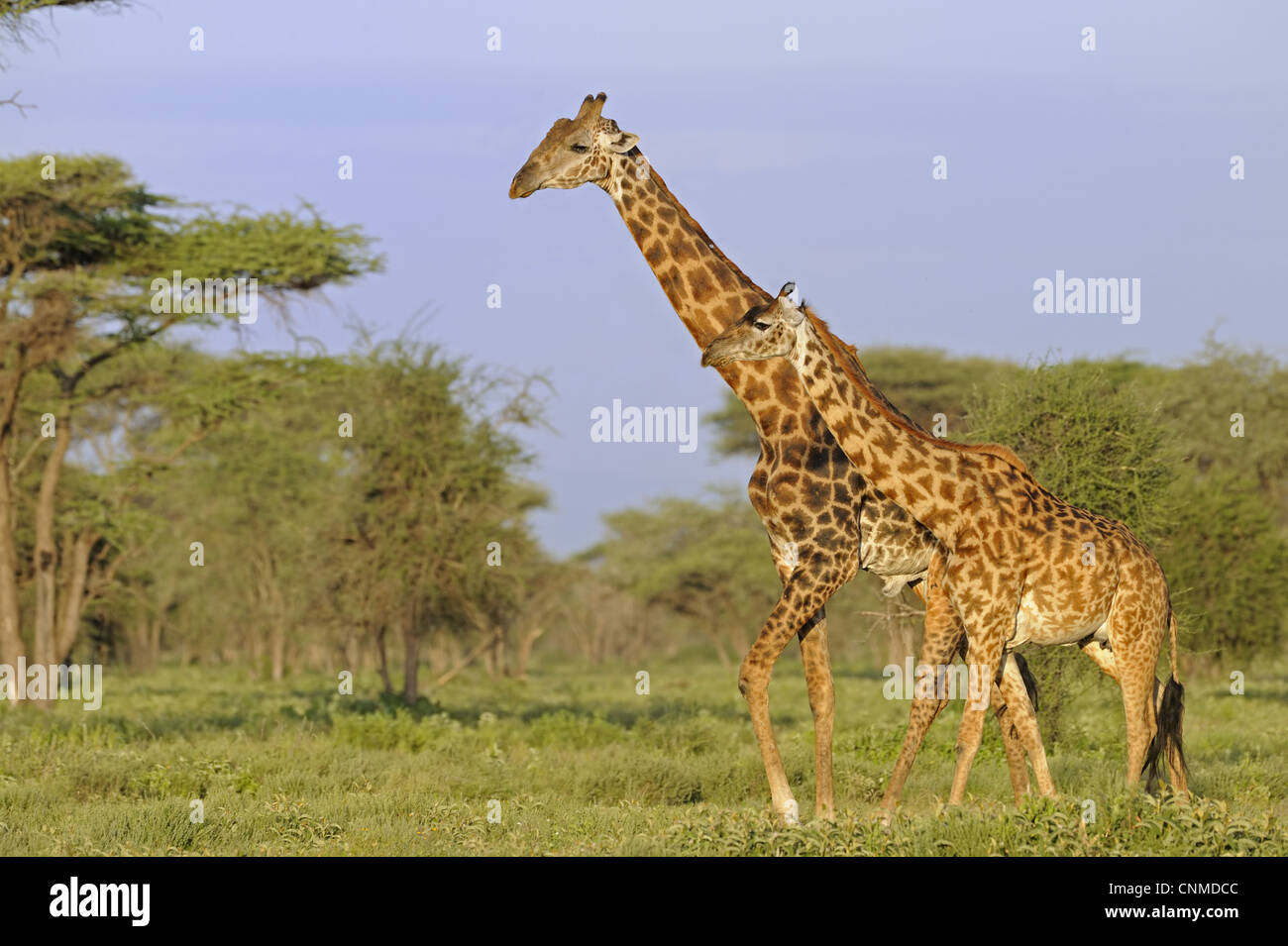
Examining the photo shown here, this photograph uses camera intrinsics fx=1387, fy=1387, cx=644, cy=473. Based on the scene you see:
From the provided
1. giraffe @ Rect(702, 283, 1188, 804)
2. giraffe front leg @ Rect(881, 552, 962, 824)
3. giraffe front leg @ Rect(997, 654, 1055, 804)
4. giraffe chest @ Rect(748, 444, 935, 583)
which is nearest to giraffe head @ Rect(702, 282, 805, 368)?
giraffe @ Rect(702, 283, 1188, 804)

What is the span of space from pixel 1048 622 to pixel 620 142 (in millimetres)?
4106

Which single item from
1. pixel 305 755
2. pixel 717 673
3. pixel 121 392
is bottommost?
pixel 717 673

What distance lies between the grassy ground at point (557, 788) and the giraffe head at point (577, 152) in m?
4.11

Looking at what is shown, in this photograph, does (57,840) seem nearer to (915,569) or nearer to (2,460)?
(915,569)

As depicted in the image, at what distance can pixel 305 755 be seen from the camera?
13375 mm

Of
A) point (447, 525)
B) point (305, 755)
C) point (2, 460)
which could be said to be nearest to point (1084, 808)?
point (305, 755)

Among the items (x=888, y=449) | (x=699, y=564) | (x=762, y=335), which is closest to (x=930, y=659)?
(x=888, y=449)

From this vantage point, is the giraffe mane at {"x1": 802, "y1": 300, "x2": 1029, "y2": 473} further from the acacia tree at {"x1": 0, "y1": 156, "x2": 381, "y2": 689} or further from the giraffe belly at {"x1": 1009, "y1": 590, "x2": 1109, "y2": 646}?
the acacia tree at {"x1": 0, "y1": 156, "x2": 381, "y2": 689}

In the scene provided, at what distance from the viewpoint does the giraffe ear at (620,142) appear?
9.12 meters

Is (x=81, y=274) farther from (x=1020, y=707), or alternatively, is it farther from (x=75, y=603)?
(x=1020, y=707)

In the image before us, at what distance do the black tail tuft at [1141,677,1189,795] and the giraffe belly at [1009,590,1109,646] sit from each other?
30.7 inches

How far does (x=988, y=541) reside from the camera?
8156 mm

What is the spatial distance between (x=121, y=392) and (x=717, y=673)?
73.2 ft

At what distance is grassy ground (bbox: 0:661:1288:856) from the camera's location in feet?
25.0
